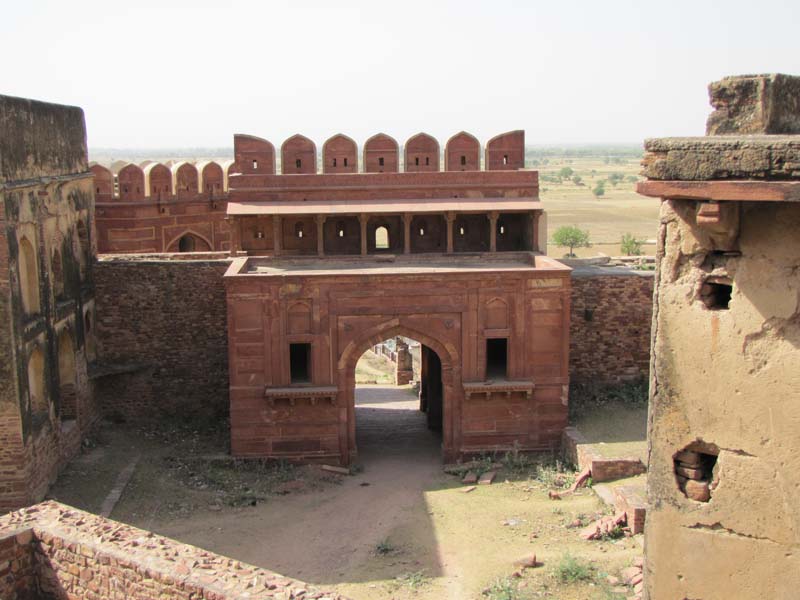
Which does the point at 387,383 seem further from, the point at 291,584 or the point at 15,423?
the point at 291,584

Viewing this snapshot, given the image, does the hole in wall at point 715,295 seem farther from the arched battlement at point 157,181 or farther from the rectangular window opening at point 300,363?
the arched battlement at point 157,181

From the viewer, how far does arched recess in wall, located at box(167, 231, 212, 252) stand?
22.4 m

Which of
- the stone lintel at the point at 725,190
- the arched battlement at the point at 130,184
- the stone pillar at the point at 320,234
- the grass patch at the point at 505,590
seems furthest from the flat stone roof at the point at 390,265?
the stone lintel at the point at 725,190

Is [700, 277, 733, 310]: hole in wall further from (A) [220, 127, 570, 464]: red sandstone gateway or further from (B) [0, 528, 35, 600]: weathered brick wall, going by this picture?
(A) [220, 127, 570, 464]: red sandstone gateway

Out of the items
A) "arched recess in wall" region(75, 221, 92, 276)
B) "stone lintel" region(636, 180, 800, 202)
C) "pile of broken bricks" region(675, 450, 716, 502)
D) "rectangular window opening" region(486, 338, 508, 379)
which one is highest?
"stone lintel" region(636, 180, 800, 202)

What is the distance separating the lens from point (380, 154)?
56.5ft

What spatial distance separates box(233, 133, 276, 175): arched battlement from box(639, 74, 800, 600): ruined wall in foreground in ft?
40.2

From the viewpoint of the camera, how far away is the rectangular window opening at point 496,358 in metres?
15.5

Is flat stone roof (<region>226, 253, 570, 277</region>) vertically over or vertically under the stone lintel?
under

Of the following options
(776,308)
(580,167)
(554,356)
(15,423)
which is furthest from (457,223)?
(580,167)

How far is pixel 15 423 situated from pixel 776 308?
405 inches

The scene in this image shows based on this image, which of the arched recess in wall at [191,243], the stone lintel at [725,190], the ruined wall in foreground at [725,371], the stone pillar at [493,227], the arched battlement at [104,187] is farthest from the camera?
the arched recess in wall at [191,243]

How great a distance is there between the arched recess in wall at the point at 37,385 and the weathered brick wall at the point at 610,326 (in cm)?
893

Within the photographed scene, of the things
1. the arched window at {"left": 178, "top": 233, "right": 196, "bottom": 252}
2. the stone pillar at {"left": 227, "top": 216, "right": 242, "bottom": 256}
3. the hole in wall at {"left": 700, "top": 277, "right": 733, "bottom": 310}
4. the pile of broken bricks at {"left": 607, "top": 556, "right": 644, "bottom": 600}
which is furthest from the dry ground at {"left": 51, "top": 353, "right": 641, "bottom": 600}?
the arched window at {"left": 178, "top": 233, "right": 196, "bottom": 252}
